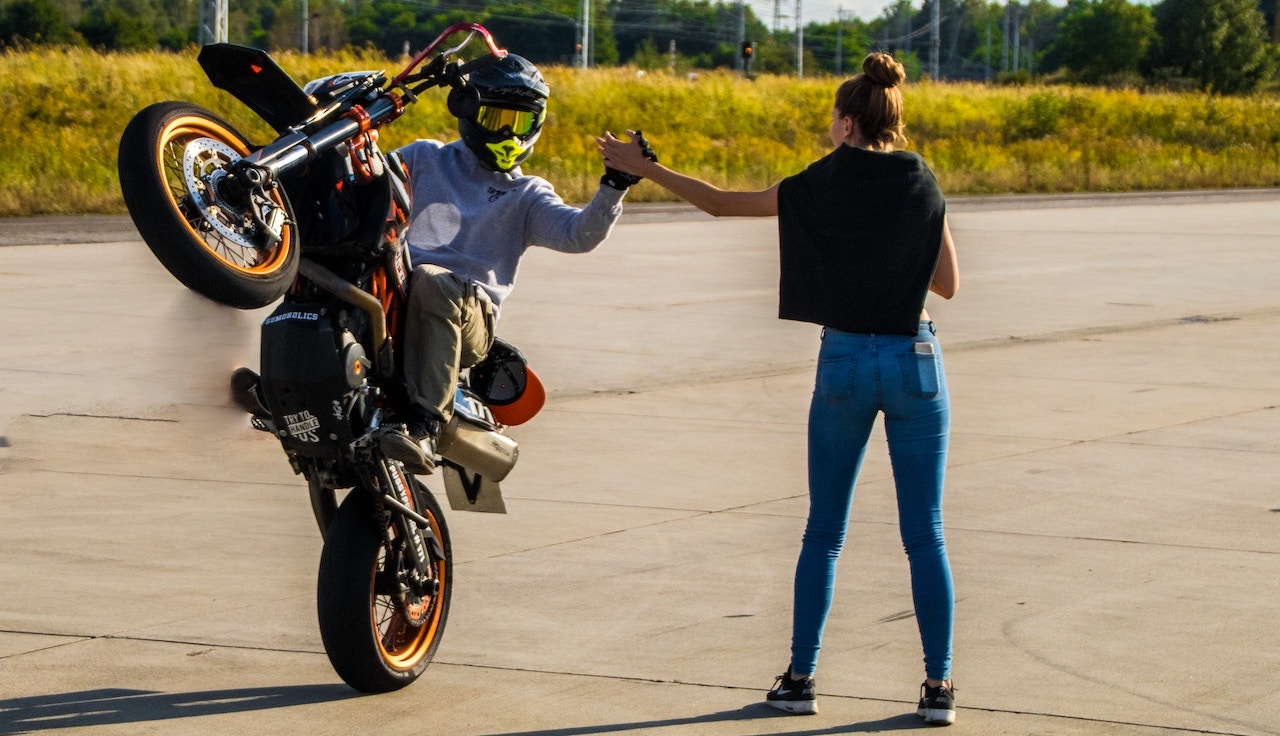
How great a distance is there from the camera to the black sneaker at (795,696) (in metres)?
5.01

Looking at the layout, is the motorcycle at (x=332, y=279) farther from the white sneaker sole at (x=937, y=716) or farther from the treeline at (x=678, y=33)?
the treeline at (x=678, y=33)

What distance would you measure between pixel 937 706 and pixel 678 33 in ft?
436

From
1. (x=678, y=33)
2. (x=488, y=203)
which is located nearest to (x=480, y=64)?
(x=488, y=203)

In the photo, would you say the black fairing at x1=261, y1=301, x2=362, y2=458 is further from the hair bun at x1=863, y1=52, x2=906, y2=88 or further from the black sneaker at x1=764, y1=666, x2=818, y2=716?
the hair bun at x1=863, y1=52, x2=906, y2=88

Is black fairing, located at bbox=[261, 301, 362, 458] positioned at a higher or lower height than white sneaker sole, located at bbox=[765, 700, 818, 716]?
higher

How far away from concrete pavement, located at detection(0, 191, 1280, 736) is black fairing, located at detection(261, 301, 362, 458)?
142 mm

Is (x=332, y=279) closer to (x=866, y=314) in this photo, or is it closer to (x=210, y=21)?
(x=866, y=314)

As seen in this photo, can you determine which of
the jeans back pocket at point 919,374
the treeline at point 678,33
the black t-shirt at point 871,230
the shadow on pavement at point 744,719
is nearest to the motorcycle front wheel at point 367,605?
the shadow on pavement at point 744,719

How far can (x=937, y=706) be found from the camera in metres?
4.90

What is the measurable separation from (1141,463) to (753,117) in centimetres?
4078

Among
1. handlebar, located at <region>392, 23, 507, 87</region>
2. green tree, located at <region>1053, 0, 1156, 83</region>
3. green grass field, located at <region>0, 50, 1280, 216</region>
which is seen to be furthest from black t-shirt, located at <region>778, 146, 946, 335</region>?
green tree, located at <region>1053, 0, 1156, 83</region>

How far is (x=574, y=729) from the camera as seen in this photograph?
4840mm

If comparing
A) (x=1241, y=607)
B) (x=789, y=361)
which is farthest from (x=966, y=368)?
(x=1241, y=607)

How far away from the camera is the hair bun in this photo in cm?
483
